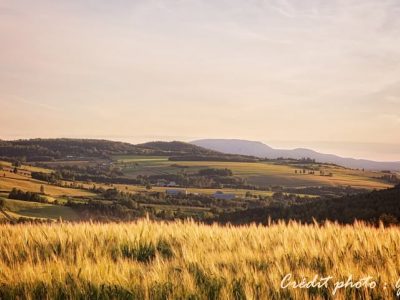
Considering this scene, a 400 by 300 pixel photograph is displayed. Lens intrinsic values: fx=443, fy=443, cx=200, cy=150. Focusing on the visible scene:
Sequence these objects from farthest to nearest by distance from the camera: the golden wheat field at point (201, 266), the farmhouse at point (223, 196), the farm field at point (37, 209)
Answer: the farmhouse at point (223, 196) → the farm field at point (37, 209) → the golden wheat field at point (201, 266)

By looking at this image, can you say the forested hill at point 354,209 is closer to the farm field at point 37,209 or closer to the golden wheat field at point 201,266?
the golden wheat field at point 201,266

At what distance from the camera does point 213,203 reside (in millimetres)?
123938

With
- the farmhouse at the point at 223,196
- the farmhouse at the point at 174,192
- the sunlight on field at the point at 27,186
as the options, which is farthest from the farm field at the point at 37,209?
the farmhouse at the point at 223,196

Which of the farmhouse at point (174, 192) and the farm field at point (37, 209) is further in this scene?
the farmhouse at point (174, 192)

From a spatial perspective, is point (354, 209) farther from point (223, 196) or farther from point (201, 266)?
point (223, 196)

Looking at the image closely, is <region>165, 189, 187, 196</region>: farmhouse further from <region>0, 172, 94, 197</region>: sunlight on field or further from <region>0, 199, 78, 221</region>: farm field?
<region>0, 199, 78, 221</region>: farm field

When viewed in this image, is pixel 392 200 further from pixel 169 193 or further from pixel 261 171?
pixel 261 171

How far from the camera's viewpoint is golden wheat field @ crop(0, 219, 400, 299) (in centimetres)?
438

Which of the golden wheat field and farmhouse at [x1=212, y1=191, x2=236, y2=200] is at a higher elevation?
the golden wheat field

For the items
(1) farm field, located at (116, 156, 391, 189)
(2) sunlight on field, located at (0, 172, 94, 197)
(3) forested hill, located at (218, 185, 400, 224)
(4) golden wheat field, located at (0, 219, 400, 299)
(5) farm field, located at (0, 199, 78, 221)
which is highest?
(4) golden wheat field, located at (0, 219, 400, 299)

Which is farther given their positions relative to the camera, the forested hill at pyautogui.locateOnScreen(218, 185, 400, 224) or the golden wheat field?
the forested hill at pyautogui.locateOnScreen(218, 185, 400, 224)

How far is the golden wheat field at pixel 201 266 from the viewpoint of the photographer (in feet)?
14.4

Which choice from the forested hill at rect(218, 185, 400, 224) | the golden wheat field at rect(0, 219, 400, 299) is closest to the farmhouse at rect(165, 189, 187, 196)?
the forested hill at rect(218, 185, 400, 224)

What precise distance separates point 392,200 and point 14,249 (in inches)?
1041
